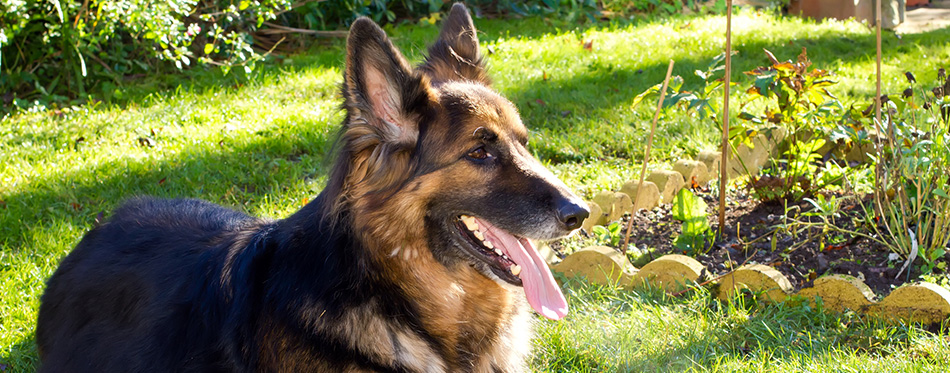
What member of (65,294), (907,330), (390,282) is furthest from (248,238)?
(907,330)

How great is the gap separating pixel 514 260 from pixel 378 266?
0.53m

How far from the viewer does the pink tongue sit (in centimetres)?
281

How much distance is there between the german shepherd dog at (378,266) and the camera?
2.53 m

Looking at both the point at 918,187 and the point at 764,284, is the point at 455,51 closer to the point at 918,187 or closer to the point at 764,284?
the point at 764,284

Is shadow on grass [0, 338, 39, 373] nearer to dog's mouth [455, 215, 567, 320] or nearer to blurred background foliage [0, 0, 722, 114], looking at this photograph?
dog's mouth [455, 215, 567, 320]

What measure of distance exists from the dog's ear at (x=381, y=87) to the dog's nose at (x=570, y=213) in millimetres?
587

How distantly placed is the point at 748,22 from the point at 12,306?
8798 millimetres

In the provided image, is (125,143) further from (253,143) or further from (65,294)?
(65,294)

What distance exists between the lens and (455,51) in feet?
10.3

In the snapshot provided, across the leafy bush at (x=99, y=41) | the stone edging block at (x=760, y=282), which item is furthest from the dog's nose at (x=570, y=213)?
the leafy bush at (x=99, y=41)

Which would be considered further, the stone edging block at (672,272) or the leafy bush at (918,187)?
the stone edging block at (672,272)

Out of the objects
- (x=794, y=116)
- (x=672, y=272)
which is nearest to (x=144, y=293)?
(x=672, y=272)

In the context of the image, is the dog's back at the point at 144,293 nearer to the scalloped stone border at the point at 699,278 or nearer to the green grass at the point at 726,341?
the green grass at the point at 726,341

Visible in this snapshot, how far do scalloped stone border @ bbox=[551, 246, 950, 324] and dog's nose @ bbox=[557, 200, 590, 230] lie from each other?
4.53ft
